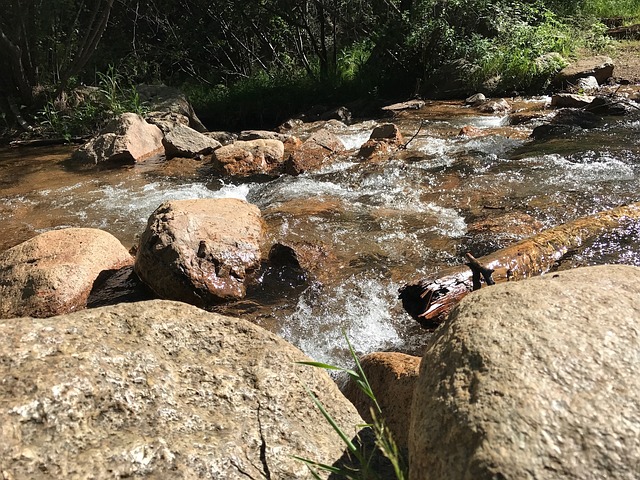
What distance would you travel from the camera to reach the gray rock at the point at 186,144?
795cm

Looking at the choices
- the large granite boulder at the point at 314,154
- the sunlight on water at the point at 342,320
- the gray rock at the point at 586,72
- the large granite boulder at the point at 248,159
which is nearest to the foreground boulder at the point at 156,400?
the sunlight on water at the point at 342,320

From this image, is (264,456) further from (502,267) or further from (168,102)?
(168,102)

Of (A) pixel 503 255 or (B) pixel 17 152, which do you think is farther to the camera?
(B) pixel 17 152

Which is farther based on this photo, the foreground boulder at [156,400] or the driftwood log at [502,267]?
the driftwood log at [502,267]

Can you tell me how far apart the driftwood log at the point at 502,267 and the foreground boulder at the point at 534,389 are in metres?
1.14

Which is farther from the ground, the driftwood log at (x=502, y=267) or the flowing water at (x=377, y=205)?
the driftwood log at (x=502, y=267)

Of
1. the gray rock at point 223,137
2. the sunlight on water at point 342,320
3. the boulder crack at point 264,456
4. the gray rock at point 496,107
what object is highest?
the boulder crack at point 264,456

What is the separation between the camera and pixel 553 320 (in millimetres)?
1405

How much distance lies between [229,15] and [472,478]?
13837 mm

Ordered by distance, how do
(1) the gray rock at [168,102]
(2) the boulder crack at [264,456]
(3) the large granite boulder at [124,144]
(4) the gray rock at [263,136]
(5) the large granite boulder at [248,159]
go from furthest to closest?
(1) the gray rock at [168,102]
(4) the gray rock at [263,136]
(3) the large granite boulder at [124,144]
(5) the large granite boulder at [248,159]
(2) the boulder crack at [264,456]

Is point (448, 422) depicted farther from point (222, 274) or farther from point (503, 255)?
point (222, 274)

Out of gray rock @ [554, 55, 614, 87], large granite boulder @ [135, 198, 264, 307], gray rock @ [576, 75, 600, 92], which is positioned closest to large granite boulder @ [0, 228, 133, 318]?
large granite boulder @ [135, 198, 264, 307]

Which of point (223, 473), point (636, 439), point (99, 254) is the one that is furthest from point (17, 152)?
point (636, 439)

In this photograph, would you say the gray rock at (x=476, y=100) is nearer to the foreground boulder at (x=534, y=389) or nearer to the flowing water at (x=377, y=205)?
the flowing water at (x=377, y=205)
